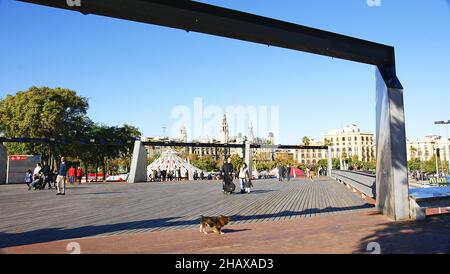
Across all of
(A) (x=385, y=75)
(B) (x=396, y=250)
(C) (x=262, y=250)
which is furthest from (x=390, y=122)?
(C) (x=262, y=250)

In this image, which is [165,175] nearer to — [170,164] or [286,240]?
[170,164]

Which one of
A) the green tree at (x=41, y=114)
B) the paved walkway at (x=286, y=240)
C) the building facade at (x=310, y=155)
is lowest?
the paved walkway at (x=286, y=240)

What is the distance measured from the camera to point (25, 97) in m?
46.4

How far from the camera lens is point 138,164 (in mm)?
37406

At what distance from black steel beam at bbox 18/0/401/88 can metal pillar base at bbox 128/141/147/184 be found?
97.8 feet

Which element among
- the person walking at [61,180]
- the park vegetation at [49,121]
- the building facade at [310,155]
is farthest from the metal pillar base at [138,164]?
the building facade at [310,155]

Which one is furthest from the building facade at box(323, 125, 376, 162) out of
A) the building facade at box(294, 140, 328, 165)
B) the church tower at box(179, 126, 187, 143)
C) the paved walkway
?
the paved walkway

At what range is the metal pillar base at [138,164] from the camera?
36.2 meters

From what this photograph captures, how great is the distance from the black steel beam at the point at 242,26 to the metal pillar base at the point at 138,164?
97.8ft

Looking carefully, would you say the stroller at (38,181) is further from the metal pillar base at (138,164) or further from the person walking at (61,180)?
the metal pillar base at (138,164)

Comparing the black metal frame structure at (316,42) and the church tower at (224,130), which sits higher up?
the church tower at (224,130)

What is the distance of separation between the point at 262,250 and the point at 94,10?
5.00 m

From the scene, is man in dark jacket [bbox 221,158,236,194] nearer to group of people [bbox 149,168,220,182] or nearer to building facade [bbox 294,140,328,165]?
group of people [bbox 149,168,220,182]
